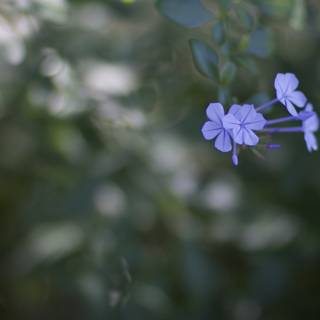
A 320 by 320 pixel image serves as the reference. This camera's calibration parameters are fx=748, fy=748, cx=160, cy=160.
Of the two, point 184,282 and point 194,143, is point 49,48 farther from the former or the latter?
point 184,282

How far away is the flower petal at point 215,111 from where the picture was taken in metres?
0.89

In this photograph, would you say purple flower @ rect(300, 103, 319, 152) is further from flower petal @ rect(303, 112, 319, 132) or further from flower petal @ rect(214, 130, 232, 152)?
flower petal @ rect(214, 130, 232, 152)

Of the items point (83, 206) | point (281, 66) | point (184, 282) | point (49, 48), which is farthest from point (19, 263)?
point (281, 66)

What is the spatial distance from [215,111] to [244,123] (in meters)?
0.04

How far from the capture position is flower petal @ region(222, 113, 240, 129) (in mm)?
880

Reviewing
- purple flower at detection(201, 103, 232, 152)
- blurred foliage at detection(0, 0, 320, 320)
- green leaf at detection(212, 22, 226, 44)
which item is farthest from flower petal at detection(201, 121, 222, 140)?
blurred foliage at detection(0, 0, 320, 320)

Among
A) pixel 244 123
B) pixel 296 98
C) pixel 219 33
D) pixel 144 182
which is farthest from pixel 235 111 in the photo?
pixel 144 182

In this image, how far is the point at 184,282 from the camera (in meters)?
1.81

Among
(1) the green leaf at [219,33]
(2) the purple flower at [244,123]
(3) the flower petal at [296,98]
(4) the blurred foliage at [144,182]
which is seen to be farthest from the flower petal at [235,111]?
(4) the blurred foliage at [144,182]

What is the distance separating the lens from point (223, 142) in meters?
0.90

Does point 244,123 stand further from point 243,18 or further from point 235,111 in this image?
point 243,18

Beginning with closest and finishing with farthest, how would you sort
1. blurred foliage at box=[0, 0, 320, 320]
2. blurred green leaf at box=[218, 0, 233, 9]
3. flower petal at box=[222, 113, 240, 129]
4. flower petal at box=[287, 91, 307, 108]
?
1. flower petal at box=[222, 113, 240, 129]
2. flower petal at box=[287, 91, 307, 108]
3. blurred green leaf at box=[218, 0, 233, 9]
4. blurred foliage at box=[0, 0, 320, 320]

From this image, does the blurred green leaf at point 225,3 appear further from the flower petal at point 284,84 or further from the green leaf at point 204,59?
the flower petal at point 284,84

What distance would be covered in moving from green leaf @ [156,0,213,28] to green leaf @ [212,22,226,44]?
0.02 meters
